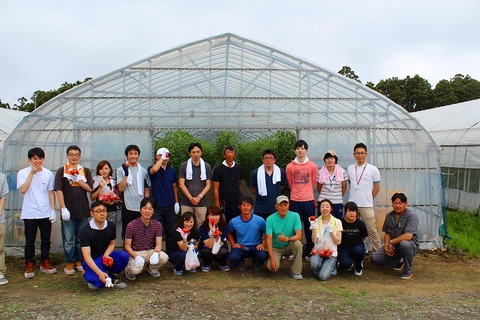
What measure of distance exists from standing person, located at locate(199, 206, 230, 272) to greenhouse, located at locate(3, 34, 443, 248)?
1707 mm

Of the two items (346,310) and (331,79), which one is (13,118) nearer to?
(331,79)

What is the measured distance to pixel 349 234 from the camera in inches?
219

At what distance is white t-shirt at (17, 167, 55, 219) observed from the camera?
5453mm

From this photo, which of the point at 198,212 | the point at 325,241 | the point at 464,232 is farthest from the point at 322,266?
the point at 464,232

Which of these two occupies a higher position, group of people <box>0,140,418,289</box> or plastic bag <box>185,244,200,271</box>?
group of people <box>0,140,418,289</box>

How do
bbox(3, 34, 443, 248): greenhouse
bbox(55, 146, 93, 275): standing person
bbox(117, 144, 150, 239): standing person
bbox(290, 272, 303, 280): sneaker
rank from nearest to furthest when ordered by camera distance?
bbox(290, 272, 303, 280): sneaker
bbox(55, 146, 93, 275): standing person
bbox(117, 144, 150, 239): standing person
bbox(3, 34, 443, 248): greenhouse

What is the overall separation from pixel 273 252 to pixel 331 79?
3.08m

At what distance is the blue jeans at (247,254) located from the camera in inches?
220

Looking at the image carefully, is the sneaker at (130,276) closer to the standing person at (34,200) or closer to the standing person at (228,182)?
the standing person at (34,200)

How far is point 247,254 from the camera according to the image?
18.6 feet

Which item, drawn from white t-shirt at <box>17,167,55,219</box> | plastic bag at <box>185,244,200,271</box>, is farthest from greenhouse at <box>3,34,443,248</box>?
plastic bag at <box>185,244,200,271</box>

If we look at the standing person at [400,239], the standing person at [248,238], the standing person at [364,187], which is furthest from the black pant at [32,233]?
the standing person at [400,239]

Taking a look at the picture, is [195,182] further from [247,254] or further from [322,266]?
[322,266]

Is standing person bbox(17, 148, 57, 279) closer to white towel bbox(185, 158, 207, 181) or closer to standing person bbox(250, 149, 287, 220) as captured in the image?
white towel bbox(185, 158, 207, 181)
